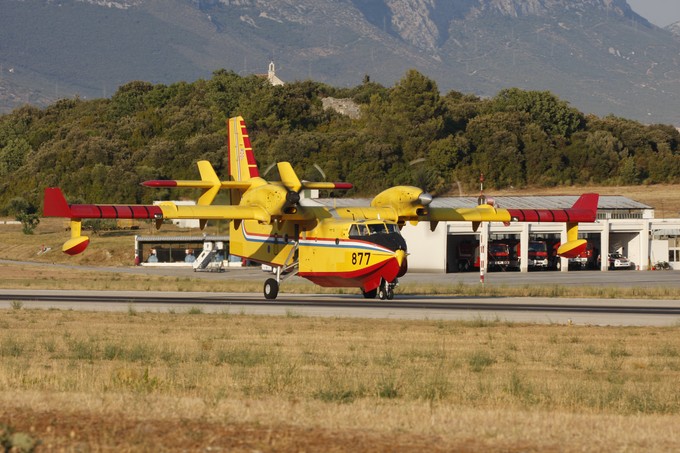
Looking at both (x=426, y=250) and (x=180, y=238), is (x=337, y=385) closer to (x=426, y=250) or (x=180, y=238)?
(x=426, y=250)

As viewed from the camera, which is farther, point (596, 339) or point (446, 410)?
point (596, 339)

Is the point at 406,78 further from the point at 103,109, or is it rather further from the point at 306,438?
the point at 306,438

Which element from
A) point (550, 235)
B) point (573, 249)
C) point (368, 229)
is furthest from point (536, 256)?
point (368, 229)

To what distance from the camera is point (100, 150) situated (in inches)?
5000

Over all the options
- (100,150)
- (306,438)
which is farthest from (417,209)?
(100,150)

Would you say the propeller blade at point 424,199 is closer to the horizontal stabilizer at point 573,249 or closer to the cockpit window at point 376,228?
the cockpit window at point 376,228

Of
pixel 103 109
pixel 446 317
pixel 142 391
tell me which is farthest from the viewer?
pixel 103 109

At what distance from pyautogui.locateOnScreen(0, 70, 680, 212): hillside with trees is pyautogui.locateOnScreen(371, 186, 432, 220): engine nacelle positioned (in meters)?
57.8

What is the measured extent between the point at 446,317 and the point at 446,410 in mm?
18763

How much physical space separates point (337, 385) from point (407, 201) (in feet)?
83.9

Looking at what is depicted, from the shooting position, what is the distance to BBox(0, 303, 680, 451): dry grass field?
43.3 feet

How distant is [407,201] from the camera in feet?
143

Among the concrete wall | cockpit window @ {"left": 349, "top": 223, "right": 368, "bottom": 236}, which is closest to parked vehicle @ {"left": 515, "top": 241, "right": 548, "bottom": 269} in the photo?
the concrete wall

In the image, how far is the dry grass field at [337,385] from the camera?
13.2 m
